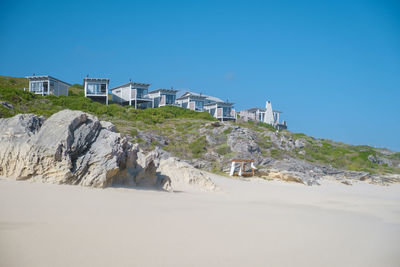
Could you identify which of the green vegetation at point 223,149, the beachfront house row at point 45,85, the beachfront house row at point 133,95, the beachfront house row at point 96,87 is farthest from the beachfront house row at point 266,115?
the green vegetation at point 223,149

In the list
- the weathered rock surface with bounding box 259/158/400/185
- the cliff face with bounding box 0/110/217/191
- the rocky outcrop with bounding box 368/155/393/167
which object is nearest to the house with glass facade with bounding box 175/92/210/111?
the rocky outcrop with bounding box 368/155/393/167

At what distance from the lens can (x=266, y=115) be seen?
215ft

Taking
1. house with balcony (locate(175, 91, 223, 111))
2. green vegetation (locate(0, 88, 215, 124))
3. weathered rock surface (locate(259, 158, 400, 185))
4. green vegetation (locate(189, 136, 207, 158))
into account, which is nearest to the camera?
weathered rock surface (locate(259, 158, 400, 185))

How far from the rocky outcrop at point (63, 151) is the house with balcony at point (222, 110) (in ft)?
153

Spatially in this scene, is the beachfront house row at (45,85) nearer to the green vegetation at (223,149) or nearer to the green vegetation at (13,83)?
the green vegetation at (13,83)

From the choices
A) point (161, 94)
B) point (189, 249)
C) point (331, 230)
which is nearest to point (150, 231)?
point (189, 249)

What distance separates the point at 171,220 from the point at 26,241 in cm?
183

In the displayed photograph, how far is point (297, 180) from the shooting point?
55.2ft

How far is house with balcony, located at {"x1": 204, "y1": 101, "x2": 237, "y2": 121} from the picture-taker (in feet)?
176

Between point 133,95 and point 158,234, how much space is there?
4631 cm

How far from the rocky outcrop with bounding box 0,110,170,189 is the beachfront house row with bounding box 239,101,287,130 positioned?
56.0m

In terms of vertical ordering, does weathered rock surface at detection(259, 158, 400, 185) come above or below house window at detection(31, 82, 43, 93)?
below

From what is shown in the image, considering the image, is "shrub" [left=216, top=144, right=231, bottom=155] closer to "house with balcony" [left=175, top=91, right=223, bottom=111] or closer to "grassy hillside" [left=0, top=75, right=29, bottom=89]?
"house with balcony" [left=175, top=91, right=223, bottom=111]

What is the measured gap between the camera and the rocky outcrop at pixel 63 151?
5.86 m
